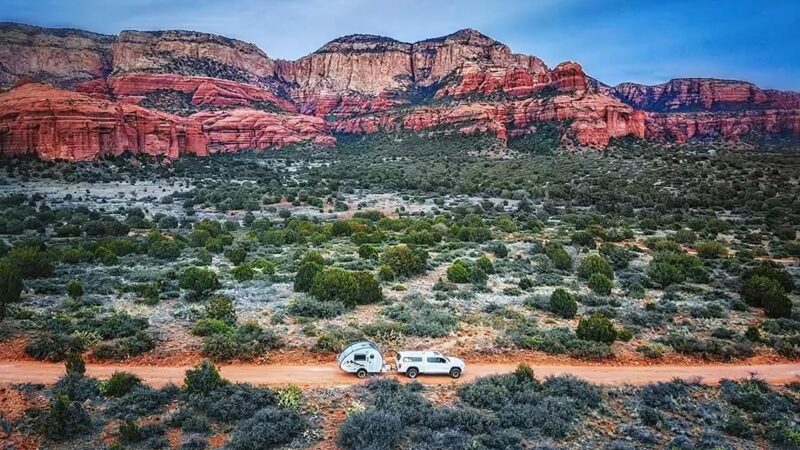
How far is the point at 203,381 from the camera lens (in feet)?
43.7

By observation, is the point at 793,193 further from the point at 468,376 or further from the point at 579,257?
the point at 468,376

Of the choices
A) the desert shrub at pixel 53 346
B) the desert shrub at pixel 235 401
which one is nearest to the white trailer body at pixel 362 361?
the desert shrub at pixel 235 401

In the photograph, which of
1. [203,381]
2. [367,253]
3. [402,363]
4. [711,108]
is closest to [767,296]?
[402,363]

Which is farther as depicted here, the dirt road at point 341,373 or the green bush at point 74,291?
the green bush at point 74,291

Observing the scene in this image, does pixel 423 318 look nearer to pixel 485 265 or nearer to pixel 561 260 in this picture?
pixel 485 265

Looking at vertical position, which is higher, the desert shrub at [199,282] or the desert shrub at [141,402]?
the desert shrub at [199,282]

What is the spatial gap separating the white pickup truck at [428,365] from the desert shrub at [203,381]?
5.37 meters

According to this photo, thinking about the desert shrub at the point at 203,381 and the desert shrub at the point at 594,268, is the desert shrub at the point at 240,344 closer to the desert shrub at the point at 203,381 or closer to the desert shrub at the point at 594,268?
the desert shrub at the point at 203,381

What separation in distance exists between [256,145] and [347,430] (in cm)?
10646

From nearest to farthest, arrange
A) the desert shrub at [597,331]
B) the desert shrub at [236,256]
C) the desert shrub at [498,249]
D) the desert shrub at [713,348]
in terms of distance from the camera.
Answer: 1. the desert shrub at [713,348]
2. the desert shrub at [597,331]
3. the desert shrub at [236,256]
4. the desert shrub at [498,249]

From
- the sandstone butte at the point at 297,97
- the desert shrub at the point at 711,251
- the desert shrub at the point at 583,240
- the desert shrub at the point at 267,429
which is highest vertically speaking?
the sandstone butte at the point at 297,97

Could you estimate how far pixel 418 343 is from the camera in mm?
17719

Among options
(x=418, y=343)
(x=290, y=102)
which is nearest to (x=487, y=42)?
(x=290, y=102)

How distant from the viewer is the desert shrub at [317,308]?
20.0 m
